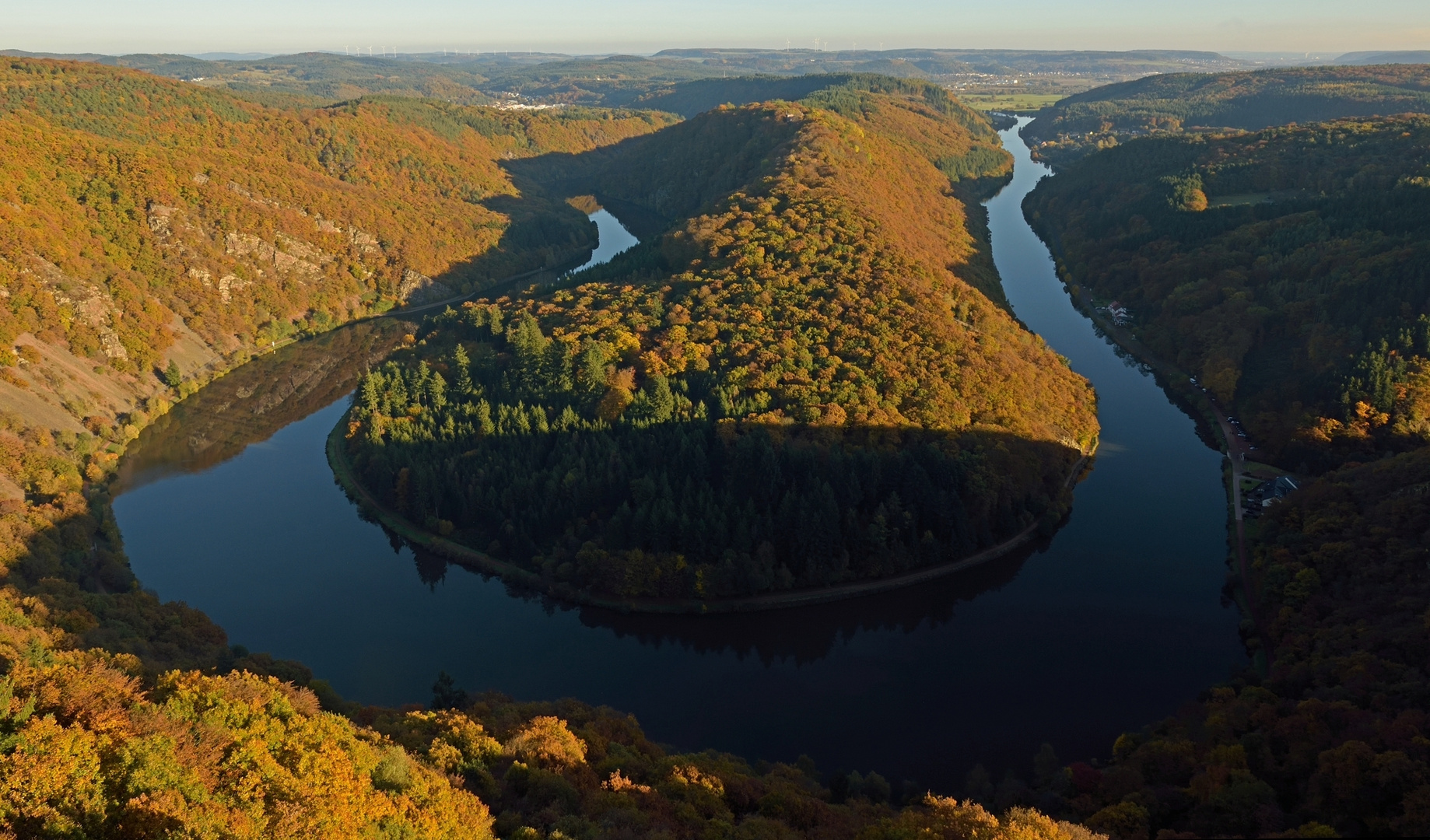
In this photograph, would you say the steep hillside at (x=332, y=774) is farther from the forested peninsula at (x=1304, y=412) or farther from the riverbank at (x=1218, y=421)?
the riverbank at (x=1218, y=421)

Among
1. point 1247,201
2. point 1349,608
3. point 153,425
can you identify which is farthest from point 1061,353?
point 153,425

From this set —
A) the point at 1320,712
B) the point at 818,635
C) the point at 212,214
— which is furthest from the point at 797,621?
the point at 212,214

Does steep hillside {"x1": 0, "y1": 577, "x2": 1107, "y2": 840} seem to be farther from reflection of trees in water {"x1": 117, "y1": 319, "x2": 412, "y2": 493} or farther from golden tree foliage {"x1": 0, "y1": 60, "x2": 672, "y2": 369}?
golden tree foliage {"x1": 0, "y1": 60, "x2": 672, "y2": 369}

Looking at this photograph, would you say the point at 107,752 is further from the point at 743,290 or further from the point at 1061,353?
the point at 1061,353

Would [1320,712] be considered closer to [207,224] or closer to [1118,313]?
[1118,313]

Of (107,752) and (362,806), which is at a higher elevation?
(107,752)

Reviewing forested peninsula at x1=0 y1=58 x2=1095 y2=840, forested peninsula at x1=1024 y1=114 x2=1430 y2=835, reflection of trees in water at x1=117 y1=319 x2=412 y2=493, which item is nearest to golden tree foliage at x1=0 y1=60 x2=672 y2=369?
forested peninsula at x1=0 y1=58 x2=1095 y2=840
